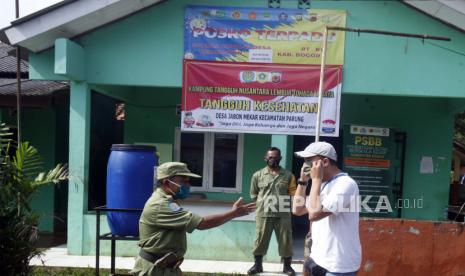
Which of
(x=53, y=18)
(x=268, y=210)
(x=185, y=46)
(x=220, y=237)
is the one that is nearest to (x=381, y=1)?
(x=185, y=46)

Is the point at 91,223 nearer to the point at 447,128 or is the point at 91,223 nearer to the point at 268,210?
the point at 268,210

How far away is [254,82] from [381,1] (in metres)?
2.11

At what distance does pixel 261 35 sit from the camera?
7.00 metres

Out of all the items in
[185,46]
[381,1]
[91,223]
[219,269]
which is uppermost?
[381,1]

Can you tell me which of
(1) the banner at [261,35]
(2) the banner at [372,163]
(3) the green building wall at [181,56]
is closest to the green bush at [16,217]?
(3) the green building wall at [181,56]

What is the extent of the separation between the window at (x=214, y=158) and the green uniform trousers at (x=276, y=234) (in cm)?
222

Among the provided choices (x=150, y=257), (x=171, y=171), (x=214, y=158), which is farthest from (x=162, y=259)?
(x=214, y=158)

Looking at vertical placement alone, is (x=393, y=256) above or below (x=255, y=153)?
below

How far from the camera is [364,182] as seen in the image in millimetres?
8492

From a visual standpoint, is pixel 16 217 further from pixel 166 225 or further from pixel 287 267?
pixel 287 267

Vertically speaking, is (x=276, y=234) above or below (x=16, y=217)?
below

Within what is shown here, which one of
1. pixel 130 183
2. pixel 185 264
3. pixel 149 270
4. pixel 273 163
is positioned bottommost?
pixel 185 264

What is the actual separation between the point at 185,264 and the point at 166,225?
3588 millimetres

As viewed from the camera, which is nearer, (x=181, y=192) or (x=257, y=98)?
(x=181, y=192)
